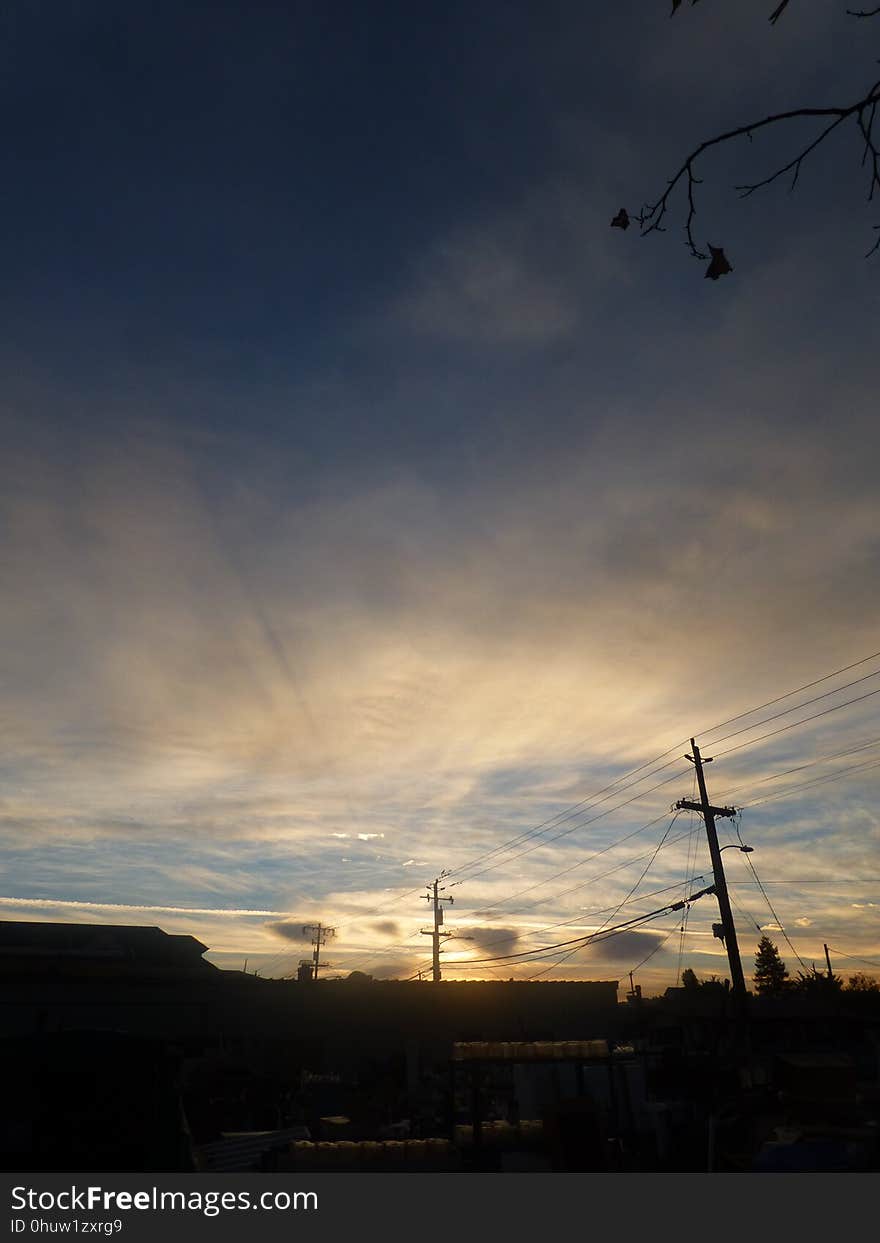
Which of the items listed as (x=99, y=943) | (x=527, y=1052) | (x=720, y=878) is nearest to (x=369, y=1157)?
(x=527, y=1052)

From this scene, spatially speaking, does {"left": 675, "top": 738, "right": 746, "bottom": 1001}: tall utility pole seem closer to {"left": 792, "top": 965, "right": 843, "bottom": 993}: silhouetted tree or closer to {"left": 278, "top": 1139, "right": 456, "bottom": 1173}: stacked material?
{"left": 278, "top": 1139, "right": 456, "bottom": 1173}: stacked material

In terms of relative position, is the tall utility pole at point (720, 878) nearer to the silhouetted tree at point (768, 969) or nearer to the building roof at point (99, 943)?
the building roof at point (99, 943)

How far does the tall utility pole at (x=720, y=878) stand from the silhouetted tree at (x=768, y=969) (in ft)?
383

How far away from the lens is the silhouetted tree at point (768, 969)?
432 feet

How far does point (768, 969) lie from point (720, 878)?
12410cm

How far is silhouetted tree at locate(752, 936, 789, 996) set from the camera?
432ft

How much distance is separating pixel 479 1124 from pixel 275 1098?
1677 cm

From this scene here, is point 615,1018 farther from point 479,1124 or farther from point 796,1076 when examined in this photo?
point 479,1124

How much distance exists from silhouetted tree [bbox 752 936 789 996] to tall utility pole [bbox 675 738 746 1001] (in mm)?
116743

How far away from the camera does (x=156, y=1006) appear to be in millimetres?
42250

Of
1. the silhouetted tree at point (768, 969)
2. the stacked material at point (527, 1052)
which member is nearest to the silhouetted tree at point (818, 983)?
the silhouetted tree at point (768, 969)

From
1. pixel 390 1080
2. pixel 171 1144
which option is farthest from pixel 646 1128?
pixel 390 1080

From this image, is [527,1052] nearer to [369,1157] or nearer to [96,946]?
[369,1157]

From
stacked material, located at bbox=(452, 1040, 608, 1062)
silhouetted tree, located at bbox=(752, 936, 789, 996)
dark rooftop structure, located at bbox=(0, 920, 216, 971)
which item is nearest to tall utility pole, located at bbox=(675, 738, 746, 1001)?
stacked material, located at bbox=(452, 1040, 608, 1062)
